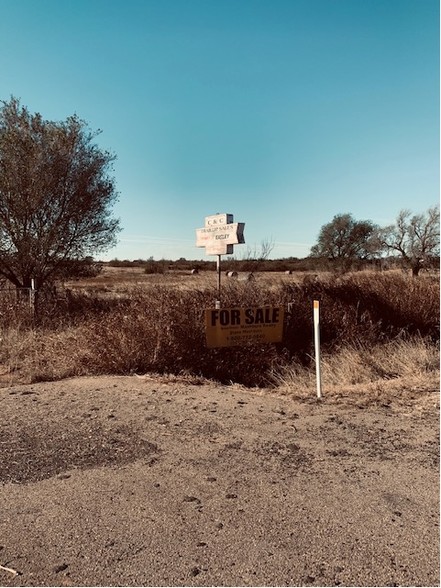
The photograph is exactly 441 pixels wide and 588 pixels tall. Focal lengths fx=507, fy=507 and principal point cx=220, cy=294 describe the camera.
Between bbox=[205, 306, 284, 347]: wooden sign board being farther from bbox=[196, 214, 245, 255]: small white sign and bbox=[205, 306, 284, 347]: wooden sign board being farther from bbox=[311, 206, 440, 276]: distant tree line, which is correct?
bbox=[311, 206, 440, 276]: distant tree line

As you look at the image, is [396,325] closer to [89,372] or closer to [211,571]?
[89,372]

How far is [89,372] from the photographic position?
26.6 feet

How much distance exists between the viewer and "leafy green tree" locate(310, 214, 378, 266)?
5184 cm

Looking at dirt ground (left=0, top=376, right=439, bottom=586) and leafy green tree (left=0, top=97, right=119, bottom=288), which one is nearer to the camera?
dirt ground (left=0, top=376, right=439, bottom=586)

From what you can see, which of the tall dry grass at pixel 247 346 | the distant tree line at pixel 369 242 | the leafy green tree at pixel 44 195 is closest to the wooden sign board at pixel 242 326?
the tall dry grass at pixel 247 346

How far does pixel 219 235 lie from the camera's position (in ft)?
35.2

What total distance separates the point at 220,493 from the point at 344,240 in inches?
2059

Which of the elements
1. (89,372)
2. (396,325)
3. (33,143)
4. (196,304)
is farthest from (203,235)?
(33,143)

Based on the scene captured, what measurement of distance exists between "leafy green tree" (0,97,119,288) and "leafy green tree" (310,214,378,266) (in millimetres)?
36640

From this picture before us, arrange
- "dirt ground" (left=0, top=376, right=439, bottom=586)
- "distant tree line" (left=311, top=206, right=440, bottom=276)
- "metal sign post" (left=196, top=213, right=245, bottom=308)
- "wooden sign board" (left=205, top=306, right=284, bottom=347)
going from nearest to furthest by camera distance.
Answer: "dirt ground" (left=0, top=376, right=439, bottom=586) → "wooden sign board" (left=205, top=306, right=284, bottom=347) → "metal sign post" (left=196, top=213, right=245, bottom=308) → "distant tree line" (left=311, top=206, right=440, bottom=276)

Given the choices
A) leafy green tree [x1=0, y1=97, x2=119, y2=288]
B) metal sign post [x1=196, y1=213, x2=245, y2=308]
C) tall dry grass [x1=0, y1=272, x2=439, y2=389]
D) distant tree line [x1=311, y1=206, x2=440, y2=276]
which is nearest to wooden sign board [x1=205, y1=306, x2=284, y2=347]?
tall dry grass [x1=0, y1=272, x2=439, y2=389]

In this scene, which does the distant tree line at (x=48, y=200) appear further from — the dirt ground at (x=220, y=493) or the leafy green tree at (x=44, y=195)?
the dirt ground at (x=220, y=493)

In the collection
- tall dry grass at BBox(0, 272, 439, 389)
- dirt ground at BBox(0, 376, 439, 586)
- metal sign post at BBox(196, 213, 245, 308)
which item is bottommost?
dirt ground at BBox(0, 376, 439, 586)

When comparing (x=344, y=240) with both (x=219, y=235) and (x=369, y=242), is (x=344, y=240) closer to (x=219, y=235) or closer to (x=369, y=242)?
(x=369, y=242)
